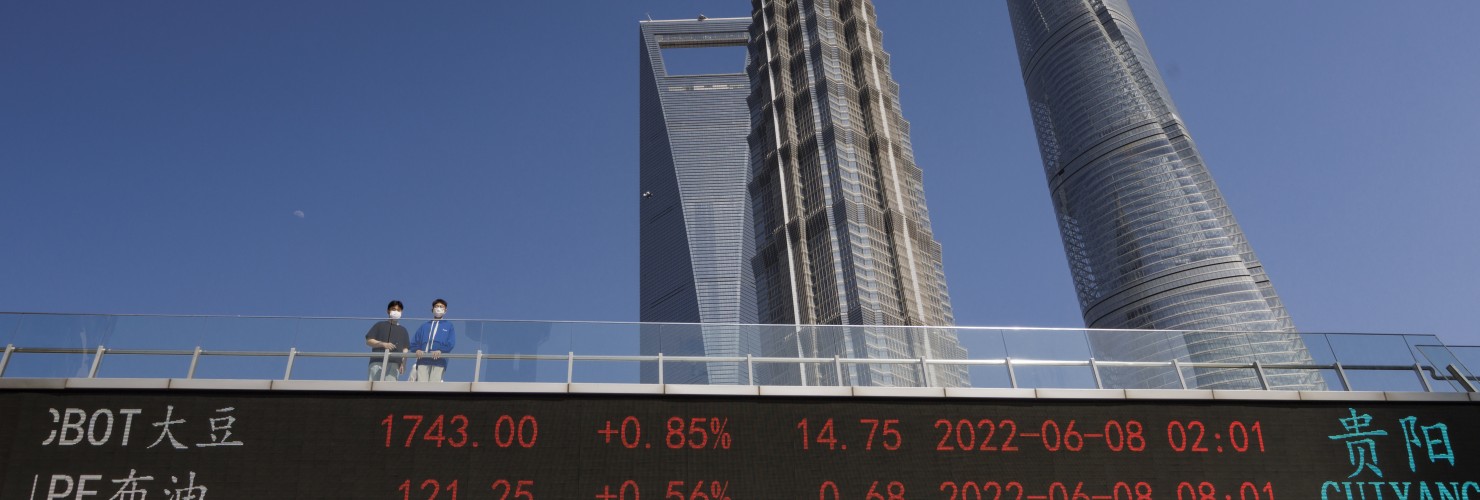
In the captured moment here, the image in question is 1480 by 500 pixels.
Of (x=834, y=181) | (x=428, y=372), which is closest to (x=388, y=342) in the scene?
(x=428, y=372)

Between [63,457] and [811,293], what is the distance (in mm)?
113540

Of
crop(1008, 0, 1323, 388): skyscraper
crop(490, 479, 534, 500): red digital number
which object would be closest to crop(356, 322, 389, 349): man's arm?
crop(490, 479, 534, 500): red digital number

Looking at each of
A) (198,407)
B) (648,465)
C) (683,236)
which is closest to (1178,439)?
(648,465)

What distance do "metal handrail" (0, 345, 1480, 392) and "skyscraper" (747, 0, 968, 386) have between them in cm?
10349

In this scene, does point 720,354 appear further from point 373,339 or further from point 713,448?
point 373,339

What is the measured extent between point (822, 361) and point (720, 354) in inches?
45.9

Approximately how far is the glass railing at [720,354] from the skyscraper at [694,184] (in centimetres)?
15377

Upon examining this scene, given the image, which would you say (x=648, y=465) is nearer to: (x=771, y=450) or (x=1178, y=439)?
(x=771, y=450)

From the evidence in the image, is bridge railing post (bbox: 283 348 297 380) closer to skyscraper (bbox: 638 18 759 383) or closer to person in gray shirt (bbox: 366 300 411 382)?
person in gray shirt (bbox: 366 300 411 382)

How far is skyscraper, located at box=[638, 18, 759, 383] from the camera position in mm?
177625

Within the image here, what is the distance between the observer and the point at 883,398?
10.9 metres

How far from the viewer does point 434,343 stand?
1151 centimetres

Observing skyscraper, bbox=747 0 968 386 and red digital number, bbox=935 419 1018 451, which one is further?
skyscraper, bbox=747 0 968 386

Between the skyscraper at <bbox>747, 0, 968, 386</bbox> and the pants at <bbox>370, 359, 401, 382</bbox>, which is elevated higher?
the skyscraper at <bbox>747, 0, 968, 386</bbox>
